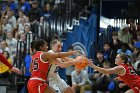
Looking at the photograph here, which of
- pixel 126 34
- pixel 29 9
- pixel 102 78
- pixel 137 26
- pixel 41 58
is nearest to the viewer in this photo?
pixel 41 58

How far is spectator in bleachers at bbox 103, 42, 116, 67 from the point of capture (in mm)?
15629

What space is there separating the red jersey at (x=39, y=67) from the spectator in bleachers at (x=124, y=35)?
577 cm

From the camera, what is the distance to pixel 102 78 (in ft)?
49.4

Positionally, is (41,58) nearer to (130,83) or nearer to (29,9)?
(130,83)

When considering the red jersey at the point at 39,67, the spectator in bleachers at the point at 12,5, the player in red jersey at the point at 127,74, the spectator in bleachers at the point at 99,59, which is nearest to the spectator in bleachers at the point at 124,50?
the spectator in bleachers at the point at 99,59

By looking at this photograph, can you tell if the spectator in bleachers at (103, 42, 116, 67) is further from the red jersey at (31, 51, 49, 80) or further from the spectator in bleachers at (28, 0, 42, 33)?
the red jersey at (31, 51, 49, 80)

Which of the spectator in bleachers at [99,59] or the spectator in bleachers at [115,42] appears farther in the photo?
the spectator in bleachers at [115,42]

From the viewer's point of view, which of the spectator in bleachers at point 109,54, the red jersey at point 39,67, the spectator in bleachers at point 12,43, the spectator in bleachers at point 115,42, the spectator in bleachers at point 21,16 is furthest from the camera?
the spectator in bleachers at point 21,16

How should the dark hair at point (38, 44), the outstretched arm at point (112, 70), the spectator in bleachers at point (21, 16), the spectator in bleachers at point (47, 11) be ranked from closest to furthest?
the dark hair at point (38, 44) → the outstretched arm at point (112, 70) → the spectator in bleachers at point (47, 11) → the spectator in bleachers at point (21, 16)

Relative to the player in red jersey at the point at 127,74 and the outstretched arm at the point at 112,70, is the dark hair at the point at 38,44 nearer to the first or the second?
the outstretched arm at the point at 112,70

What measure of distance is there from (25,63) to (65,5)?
369 centimetres

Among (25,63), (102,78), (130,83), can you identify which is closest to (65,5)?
(25,63)

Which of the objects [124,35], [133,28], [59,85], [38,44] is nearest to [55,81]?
[59,85]

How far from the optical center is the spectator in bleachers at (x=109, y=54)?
15629mm
